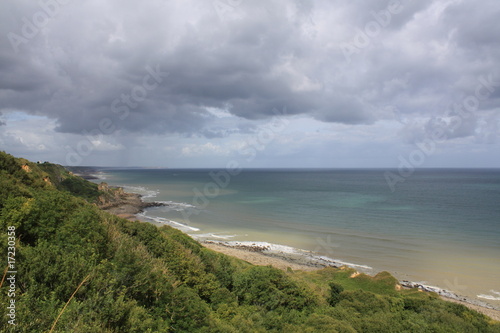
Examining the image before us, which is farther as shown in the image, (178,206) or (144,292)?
(178,206)

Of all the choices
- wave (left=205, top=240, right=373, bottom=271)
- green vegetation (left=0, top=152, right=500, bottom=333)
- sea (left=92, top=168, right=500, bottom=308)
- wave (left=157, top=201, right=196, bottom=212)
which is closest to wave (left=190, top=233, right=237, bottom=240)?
sea (left=92, top=168, right=500, bottom=308)

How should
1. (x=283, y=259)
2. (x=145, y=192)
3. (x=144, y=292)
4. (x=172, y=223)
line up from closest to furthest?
(x=144, y=292) → (x=283, y=259) → (x=172, y=223) → (x=145, y=192)

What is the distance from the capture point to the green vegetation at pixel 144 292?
7.79 m

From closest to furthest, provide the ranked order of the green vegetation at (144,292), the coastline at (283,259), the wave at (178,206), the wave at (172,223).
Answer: the green vegetation at (144,292) → the coastline at (283,259) → the wave at (172,223) → the wave at (178,206)

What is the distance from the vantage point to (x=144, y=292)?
10.6m

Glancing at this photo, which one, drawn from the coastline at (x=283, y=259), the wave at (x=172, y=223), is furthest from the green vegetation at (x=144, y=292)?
the wave at (x=172, y=223)

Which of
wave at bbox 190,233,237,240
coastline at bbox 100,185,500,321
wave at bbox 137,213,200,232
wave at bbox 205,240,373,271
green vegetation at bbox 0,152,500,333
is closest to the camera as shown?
green vegetation at bbox 0,152,500,333

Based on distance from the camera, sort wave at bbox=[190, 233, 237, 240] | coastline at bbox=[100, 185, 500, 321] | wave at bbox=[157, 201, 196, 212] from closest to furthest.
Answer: coastline at bbox=[100, 185, 500, 321] → wave at bbox=[190, 233, 237, 240] → wave at bbox=[157, 201, 196, 212]

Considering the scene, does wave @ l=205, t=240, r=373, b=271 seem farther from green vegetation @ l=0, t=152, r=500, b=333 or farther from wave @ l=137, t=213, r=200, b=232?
green vegetation @ l=0, t=152, r=500, b=333

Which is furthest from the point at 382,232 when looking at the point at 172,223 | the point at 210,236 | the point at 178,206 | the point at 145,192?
the point at 145,192

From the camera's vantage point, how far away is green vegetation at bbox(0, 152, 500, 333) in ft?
25.6

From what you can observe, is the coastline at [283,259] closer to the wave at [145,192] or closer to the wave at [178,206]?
the wave at [178,206]

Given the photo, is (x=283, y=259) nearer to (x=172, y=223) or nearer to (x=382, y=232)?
(x=382, y=232)

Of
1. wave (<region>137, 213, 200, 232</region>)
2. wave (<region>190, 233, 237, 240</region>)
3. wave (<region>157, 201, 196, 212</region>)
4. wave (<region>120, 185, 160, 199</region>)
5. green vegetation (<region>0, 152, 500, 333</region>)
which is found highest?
green vegetation (<region>0, 152, 500, 333</region>)
